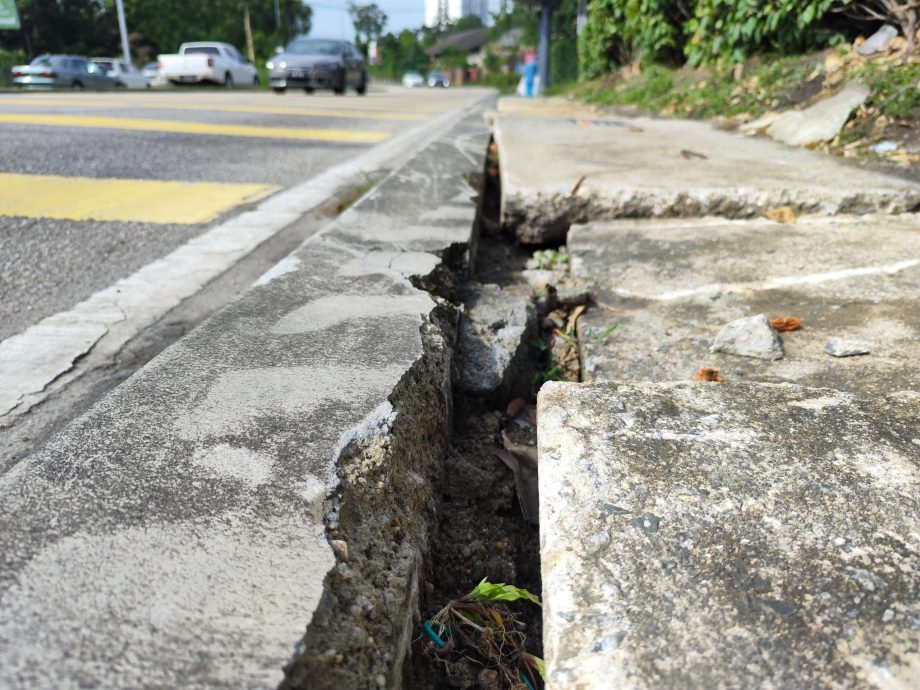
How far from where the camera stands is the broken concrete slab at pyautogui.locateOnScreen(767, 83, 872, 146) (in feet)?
10.2

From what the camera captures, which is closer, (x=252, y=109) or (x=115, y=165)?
(x=115, y=165)

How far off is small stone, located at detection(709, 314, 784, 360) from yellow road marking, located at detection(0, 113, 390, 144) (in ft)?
12.7

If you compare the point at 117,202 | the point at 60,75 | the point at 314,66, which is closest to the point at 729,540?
the point at 117,202

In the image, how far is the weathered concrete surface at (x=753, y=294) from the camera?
1.23 meters

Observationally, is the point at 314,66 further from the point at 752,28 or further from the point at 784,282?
the point at 784,282

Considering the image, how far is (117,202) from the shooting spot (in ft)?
8.59

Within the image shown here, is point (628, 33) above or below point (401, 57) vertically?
below

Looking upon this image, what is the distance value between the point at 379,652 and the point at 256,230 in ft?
6.13

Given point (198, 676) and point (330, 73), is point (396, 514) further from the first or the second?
point (330, 73)

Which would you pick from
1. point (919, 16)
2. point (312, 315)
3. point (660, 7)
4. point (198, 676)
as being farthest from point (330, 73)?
point (198, 676)

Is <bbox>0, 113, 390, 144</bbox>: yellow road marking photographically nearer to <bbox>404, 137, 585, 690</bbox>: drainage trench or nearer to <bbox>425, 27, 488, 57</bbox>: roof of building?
<bbox>404, 137, 585, 690</bbox>: drainage trench

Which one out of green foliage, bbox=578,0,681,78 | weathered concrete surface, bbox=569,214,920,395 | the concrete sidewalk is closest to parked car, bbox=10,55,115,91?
green foliage, bbox=578,0,681,78

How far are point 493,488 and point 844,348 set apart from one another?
2.27ft

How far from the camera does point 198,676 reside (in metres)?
0.55
